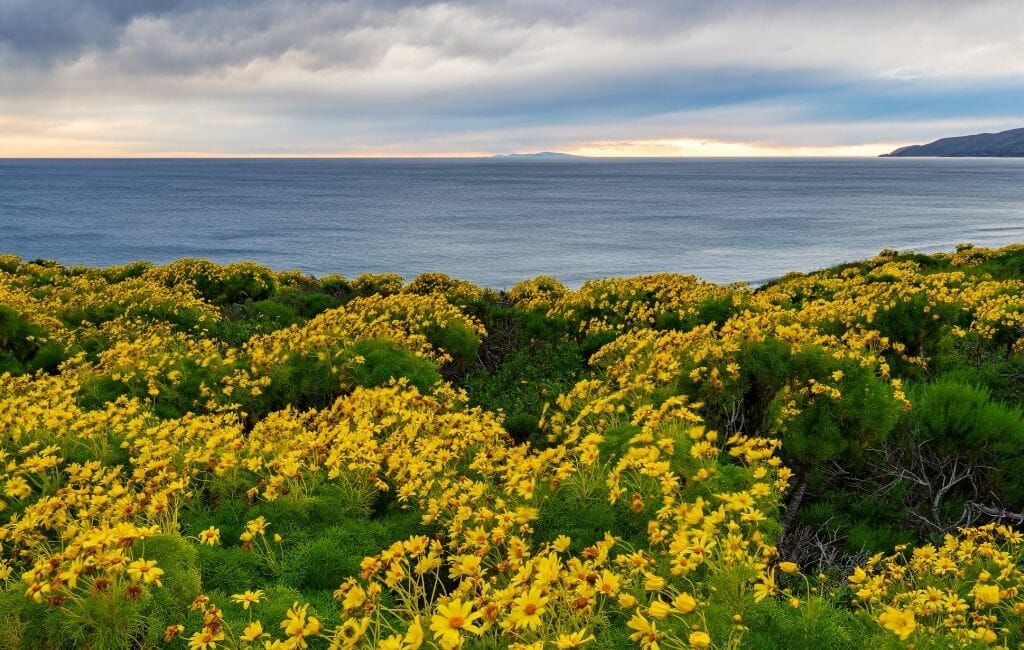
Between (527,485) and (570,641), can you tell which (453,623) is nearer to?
(570,641)

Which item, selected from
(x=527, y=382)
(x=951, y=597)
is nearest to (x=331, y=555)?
(x=951, y=597)

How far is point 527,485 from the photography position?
4789 millimetres

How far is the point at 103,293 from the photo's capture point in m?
16.0

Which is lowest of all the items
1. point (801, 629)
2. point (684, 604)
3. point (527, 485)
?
point (801, 629)

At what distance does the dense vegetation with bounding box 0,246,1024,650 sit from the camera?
11.3 feet

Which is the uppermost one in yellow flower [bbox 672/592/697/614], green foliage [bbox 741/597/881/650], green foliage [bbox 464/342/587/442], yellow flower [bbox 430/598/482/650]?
yellow flower [bbox 672/592/697/614]

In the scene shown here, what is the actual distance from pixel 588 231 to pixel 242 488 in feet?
245

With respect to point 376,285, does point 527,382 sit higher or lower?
lower

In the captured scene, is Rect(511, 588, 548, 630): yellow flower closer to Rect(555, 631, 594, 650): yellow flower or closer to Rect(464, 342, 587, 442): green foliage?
Rect(555, 631, 594, 650): yellow flower

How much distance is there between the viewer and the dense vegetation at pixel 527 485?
343 centimetres

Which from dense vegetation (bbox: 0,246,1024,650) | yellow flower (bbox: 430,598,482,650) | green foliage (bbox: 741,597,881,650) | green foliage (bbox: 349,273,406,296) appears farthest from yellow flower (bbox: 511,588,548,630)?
green foliage (bbox: 349,273,406,296)

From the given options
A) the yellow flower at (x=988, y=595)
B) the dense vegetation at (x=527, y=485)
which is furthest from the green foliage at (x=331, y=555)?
the yellow flower at (x=988, y=595)

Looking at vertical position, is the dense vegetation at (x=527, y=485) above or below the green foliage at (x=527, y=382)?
above

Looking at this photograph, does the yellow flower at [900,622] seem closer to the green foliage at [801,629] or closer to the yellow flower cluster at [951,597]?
the yellow flower cluster at [951,597]
